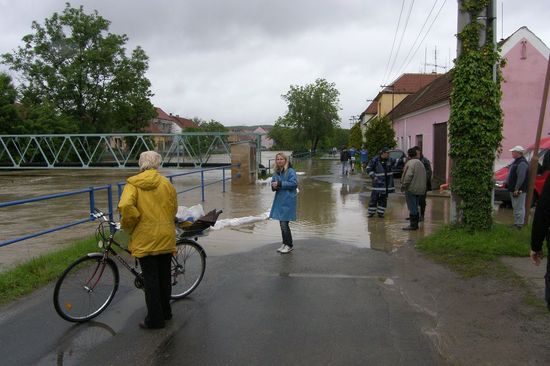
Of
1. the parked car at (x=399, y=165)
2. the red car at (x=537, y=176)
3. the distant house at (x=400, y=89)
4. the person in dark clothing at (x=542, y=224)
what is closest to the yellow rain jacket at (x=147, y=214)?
the person in dark clothing at (x=542, y=224)

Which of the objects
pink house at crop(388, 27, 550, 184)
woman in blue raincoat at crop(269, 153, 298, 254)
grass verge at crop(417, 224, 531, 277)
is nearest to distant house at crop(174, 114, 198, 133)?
pink house at crop(388, 27, 550, 184)

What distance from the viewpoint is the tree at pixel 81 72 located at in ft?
145

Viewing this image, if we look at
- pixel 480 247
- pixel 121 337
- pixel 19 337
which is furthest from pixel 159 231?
pixel 480 247

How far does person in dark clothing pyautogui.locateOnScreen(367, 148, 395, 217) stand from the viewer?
11047 millimetres

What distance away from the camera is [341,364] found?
3744 mm

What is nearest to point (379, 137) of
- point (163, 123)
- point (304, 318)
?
point (304, 318)

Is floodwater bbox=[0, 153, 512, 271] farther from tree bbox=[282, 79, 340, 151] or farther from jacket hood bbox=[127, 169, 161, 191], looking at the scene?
tree bbox=[282, 79, 340, 151]

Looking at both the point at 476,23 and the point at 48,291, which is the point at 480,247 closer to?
the point at 476,23

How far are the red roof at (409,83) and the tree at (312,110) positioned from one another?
23010 millimetres

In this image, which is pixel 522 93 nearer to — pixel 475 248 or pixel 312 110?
pixel 475 248

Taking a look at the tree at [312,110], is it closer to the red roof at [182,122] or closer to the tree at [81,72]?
the tree at [81,72]

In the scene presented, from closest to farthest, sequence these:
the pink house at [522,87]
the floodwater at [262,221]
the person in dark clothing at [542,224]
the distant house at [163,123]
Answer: the person in dark clothing at [542,224] < the floodwater at [262,221] < the pink house at [522,87] < the distant house at [163,123]

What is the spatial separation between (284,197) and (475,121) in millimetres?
3131

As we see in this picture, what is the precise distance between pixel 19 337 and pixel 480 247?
19.2 ft
